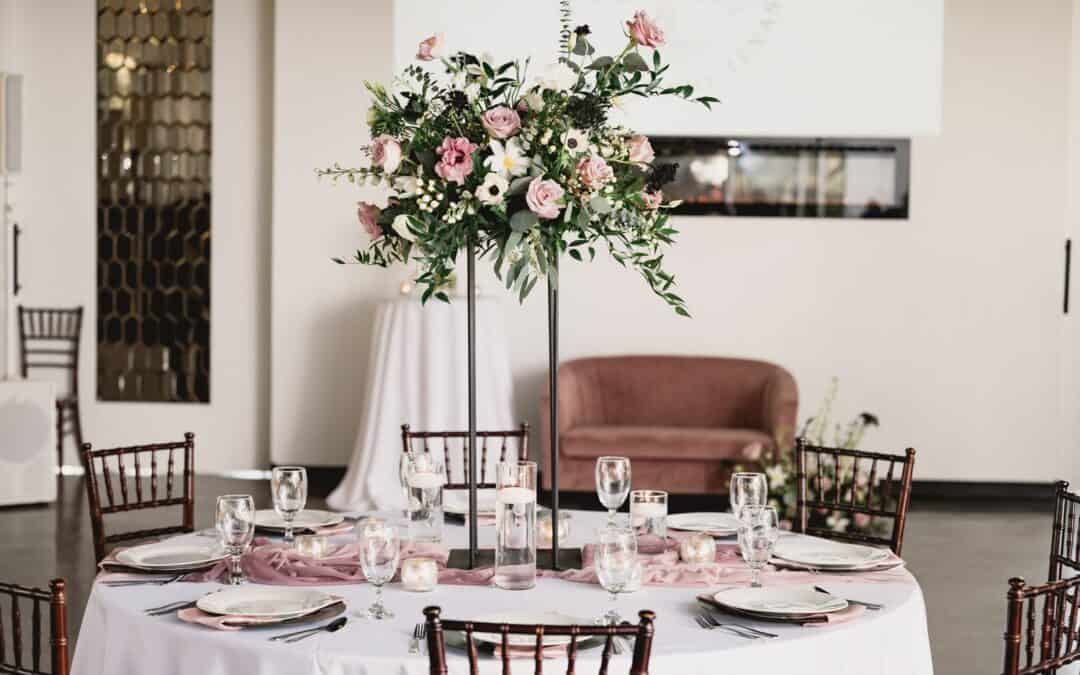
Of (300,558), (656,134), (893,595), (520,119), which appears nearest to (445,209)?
(520,119)

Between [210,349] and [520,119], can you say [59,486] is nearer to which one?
[210,349]

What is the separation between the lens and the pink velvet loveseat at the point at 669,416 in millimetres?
6918

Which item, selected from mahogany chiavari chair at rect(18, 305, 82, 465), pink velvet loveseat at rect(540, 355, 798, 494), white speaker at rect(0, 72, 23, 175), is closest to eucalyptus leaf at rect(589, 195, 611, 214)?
pink velvet loveseat at rect(540, 355, 798, 494)

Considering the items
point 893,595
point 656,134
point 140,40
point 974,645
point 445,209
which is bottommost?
point 974,645

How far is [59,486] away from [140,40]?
8.99 feet

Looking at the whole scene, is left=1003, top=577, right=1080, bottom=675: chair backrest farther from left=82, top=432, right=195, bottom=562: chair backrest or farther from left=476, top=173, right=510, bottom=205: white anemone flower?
left=82, top=432, right=195, bottom=562: chair backrest

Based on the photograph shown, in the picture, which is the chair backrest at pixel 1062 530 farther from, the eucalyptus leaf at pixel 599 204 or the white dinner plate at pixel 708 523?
the eucalyptus leaf at pixel 599 204

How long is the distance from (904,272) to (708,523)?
4.97 meters

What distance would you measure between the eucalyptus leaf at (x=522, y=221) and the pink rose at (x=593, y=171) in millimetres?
116

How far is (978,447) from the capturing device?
7.76 metres

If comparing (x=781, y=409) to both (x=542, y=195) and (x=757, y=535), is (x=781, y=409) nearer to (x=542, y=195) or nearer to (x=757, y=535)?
(x=757, y=535)

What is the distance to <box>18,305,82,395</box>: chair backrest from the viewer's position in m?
8.27

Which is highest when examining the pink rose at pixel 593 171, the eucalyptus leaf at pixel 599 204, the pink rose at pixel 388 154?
the pink rose at pixel 388 154

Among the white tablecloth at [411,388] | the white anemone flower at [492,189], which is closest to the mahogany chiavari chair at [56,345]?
the white tablecloth at [411,388]
